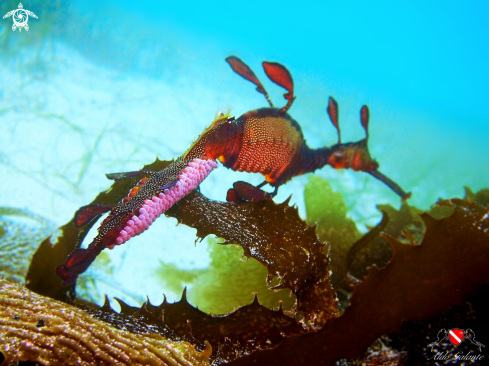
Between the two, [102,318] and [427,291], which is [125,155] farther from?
[427,291]

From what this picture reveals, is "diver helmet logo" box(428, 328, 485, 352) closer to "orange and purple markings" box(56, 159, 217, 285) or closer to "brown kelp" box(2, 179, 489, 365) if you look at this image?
"brown kelp" box(2, 179, 489, 365)

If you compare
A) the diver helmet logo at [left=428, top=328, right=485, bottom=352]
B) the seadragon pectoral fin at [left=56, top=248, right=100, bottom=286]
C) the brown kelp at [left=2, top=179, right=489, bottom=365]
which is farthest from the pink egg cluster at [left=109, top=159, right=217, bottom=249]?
the diver helmet logo at [left=428, top=328, right=485, bottom=352]

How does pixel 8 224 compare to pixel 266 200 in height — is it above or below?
above

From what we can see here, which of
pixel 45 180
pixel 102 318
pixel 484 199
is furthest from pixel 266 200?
pixel 45 180

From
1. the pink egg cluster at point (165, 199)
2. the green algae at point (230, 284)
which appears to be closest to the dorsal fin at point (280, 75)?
the pink egg cluster at point (165, 199)

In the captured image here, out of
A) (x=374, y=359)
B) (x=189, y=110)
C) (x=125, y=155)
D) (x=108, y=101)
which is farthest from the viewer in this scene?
(x=189, y=110)

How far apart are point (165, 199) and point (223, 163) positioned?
0.41m

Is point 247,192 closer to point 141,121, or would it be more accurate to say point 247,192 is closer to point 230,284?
point 230,284

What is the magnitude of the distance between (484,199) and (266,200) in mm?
2496

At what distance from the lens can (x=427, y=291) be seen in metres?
1.01

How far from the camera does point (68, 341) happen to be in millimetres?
855

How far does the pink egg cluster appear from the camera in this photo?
105cm

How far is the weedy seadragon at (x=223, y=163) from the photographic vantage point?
1067 mm

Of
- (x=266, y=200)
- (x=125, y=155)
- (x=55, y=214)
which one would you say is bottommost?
(x=266, y=200)
